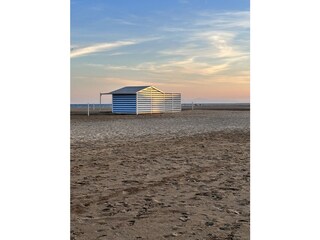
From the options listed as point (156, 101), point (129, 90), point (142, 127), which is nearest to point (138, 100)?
point (129, 90)

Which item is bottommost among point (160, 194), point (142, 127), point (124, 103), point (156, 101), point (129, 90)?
point (160, 194)

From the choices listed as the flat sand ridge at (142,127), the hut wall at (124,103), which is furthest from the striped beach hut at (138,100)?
the flat sand ridge at (142,127)

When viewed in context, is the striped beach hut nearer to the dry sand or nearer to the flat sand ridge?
the flat sand ridge

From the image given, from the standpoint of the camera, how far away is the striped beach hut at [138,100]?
2620 cm

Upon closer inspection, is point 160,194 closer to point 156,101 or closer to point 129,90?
point 129,90

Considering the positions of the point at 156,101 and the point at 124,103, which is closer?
the point at 124,103

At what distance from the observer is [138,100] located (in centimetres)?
2614

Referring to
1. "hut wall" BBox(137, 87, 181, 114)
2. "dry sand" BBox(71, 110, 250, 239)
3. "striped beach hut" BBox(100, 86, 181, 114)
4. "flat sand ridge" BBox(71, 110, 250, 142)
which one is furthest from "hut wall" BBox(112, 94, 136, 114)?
"dry sand" BBox(71, 110, 250, 239)

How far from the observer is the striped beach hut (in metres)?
26.2

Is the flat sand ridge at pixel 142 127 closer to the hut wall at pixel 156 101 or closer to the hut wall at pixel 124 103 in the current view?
the hut wall at pixel 124 103
